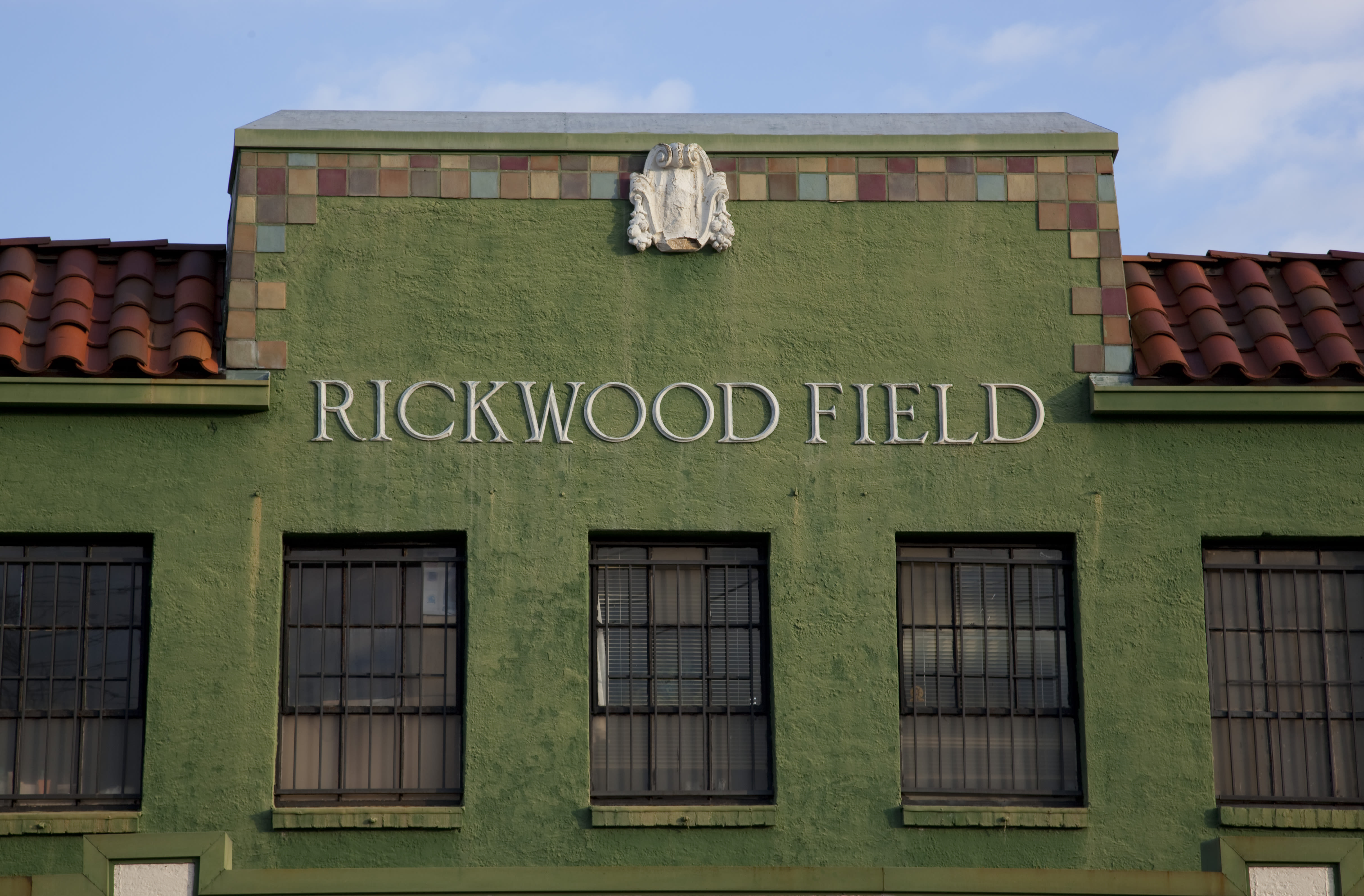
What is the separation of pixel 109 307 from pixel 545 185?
3.60m

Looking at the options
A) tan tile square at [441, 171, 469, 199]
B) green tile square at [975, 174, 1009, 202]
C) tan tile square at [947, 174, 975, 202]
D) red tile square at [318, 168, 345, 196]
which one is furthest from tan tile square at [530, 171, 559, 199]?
green tile square at [975, 174, 1009, 202]

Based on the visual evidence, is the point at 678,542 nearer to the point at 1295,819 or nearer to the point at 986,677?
the point at 986,677

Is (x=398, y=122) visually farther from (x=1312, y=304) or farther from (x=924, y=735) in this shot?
(x=1312, y=304)

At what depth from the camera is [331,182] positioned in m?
13.7

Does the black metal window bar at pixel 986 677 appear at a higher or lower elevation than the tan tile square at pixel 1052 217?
lower

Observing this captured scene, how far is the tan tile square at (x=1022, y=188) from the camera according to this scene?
1391cm

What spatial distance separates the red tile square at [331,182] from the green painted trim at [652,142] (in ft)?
0.57

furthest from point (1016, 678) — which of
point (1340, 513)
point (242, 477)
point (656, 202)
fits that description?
point (242, 477)

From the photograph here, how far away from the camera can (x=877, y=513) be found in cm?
1326

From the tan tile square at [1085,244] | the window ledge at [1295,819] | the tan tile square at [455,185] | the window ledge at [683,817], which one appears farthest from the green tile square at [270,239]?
the window ledge at [1295,819]

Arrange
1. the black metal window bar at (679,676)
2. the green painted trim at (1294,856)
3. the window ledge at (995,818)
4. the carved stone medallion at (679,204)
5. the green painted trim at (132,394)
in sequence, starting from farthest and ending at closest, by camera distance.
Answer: the carved stone medallion at (679,204)
the black metal window bar at (679,676)
the green painted trim at (132,394)
the window ledge at (995,818)
the green painted trim at (1294,856)

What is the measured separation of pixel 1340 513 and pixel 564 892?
6597mm

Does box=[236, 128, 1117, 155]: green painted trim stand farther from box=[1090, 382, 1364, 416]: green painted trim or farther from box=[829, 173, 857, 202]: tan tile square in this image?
box=[1090, 382, 1364, 416]: green painted trim

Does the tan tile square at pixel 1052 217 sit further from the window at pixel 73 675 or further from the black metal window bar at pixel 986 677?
the window at pixel 73 675
